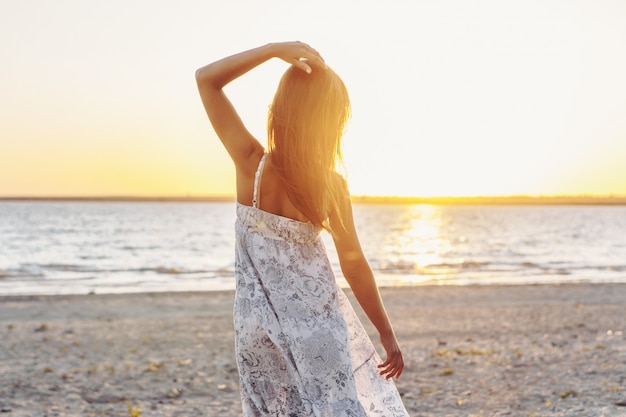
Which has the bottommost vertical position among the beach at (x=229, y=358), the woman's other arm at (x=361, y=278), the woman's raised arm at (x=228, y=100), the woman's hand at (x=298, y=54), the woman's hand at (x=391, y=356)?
the beach at (x=229, y=358)

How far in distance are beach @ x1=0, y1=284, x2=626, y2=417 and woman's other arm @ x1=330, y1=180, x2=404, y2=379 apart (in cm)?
401

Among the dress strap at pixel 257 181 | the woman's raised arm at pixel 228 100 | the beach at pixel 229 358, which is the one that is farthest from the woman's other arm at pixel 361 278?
the beach at pixel 229 358

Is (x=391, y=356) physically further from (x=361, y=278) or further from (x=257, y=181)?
(x=257, y=181)

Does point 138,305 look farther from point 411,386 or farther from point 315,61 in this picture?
point 315,61

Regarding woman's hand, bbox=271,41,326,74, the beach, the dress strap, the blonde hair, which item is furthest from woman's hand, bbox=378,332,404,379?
the beach

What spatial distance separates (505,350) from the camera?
9.45m

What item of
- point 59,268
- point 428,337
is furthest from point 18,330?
point 59,268

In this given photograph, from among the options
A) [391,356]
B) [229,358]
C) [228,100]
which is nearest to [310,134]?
[228,100]

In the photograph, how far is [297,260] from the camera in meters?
2.50

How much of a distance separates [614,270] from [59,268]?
23249mm

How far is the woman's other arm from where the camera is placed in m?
2.44

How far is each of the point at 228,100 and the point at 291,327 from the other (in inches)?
34.4

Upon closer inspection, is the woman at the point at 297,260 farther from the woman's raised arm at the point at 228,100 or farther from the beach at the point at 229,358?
the beach at the point at 229,358

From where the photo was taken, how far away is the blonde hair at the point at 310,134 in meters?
2.32
